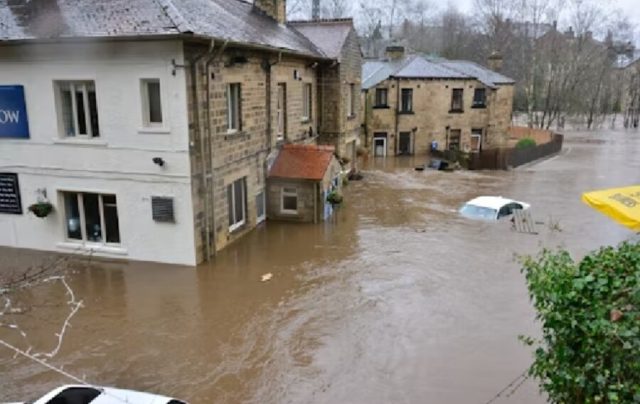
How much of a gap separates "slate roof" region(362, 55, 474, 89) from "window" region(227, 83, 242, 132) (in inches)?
806

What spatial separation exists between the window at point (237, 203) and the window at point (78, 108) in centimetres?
413

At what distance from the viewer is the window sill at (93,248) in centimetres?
1453

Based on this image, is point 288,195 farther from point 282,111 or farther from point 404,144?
point 404,144

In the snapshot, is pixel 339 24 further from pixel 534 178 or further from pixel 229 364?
pixel 229 364

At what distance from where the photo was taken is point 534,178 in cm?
2858

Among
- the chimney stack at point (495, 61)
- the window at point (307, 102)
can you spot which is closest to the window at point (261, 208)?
the window at point (307, 102)

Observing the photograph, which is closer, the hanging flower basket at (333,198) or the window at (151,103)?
the window at (151,103)

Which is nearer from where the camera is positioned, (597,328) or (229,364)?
(597,328)

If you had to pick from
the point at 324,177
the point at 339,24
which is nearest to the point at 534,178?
the point at 339,24

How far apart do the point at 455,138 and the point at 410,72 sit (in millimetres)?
5652

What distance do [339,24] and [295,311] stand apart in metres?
18.0

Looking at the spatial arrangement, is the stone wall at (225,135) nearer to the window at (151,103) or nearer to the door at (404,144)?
the window at (151,103)

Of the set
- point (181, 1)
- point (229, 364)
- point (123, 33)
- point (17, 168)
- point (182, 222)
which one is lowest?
point (229, 364)

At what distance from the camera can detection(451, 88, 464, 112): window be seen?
3653 centimetres
